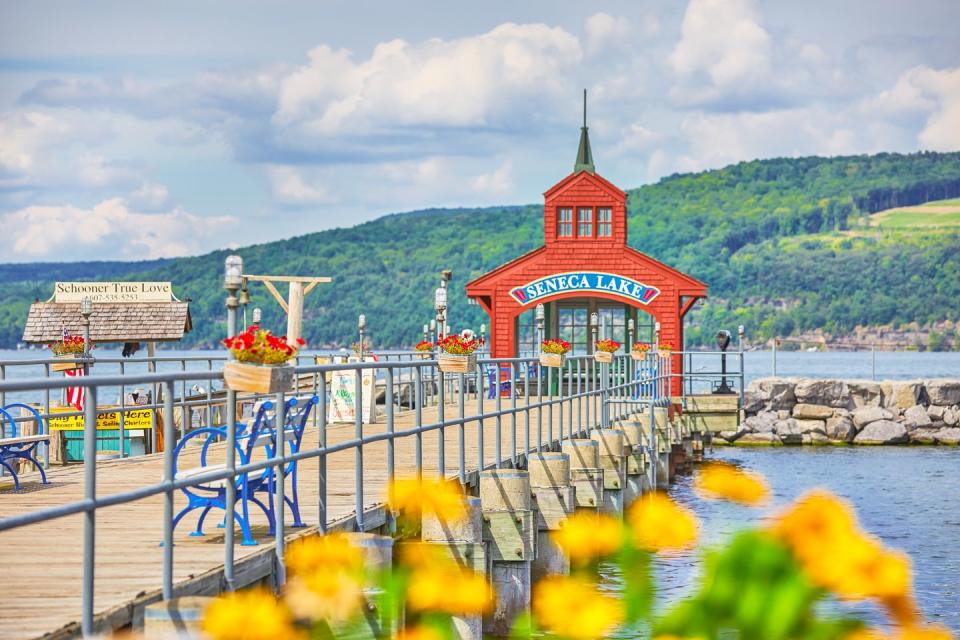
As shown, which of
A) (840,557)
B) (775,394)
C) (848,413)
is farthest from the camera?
(775,394)

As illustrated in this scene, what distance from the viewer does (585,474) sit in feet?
55.3

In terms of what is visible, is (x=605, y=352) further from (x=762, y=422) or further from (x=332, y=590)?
(x=762, y=422)

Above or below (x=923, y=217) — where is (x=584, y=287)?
below

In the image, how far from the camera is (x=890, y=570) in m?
2.22

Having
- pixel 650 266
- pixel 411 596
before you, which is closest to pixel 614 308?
pixel 650 266

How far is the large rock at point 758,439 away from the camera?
1736 inches

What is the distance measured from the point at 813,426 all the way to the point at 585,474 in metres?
29.6

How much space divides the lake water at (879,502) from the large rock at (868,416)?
1473 millimetres

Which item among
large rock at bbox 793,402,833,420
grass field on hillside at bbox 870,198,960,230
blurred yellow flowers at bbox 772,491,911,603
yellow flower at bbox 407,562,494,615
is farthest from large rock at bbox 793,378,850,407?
grass field on hillside at bbox 870,198,960,230

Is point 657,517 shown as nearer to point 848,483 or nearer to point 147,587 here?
point 147,587

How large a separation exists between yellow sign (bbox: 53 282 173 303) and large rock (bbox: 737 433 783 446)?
18.1m

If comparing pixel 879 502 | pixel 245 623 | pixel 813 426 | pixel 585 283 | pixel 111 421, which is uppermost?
pixel 585 283

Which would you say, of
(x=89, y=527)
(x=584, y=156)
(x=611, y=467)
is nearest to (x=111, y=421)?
(x=611, y=467)

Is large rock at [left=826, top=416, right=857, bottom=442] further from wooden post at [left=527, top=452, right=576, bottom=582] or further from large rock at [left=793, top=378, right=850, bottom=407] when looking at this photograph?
wooden post at [left=527, top=452, right=576, bottom=582]
